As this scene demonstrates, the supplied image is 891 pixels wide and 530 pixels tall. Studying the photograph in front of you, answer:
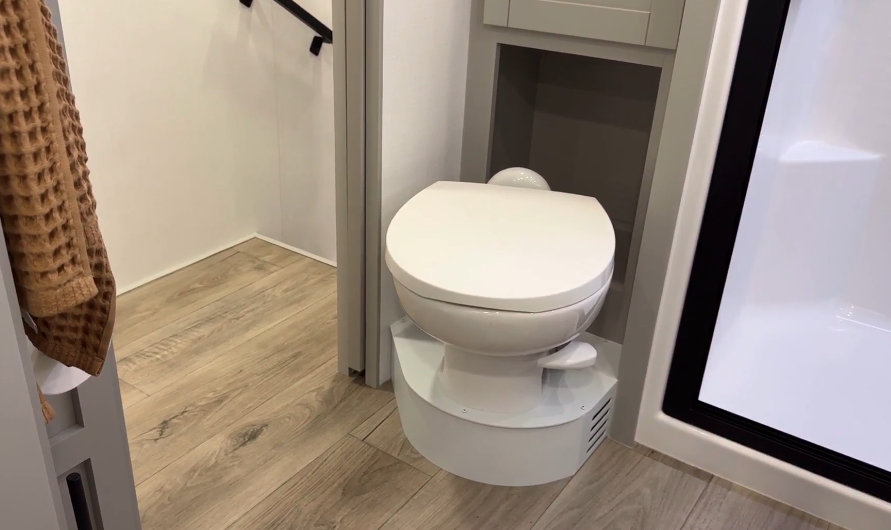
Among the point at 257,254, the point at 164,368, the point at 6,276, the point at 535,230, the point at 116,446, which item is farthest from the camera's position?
the point at 257,254

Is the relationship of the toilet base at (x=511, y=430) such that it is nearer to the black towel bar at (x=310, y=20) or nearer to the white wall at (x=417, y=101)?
the white wall at (x=417, y=101)

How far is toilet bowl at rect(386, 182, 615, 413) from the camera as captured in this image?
1.08m

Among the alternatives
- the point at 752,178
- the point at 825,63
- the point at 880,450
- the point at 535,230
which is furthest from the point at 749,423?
the point at 825,63

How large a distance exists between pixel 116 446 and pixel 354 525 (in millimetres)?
487

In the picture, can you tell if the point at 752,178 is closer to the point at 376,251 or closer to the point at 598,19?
the point at 598,19

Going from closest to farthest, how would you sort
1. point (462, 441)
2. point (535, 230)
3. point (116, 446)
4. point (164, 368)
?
1. point (116, 446)
2. point (535, 230)
3. point (462, 441)
4. point (164, 368)

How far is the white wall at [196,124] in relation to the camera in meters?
1.77

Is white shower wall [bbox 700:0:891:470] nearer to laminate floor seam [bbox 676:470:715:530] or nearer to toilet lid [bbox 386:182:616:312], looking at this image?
laminate floor seam [bbox 676:470:715:530]

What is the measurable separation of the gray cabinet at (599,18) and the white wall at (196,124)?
693mm

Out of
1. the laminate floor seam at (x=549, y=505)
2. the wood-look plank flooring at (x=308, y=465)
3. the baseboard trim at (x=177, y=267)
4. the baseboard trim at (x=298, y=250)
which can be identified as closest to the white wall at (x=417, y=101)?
the wood-look plank flooring at (x=308, y=465)

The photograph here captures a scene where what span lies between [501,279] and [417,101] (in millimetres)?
519

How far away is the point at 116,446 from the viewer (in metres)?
0.90

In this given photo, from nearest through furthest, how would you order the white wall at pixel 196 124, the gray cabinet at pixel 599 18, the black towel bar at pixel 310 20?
the gray cabinet at pixel 599 18, the white wall at pixel 196 124, the black towel bar at pixel 310 20

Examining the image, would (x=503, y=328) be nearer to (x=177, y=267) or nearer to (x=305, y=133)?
(x=305, y=133)
